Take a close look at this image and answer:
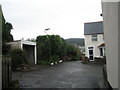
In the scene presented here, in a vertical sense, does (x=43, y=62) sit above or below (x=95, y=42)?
below

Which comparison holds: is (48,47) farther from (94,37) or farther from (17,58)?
(94,37)

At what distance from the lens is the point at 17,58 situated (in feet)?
52.4

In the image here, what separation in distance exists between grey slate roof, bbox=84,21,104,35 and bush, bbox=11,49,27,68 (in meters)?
14.3

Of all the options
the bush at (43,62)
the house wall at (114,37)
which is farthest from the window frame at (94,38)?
the house wall at (114,37)

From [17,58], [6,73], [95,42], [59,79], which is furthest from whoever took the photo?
[95,42]

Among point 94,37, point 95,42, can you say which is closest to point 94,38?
point 94,37

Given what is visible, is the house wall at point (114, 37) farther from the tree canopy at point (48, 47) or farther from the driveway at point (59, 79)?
the tree canopy at point (48, 47)

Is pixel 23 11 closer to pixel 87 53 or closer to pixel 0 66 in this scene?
pixel 0 66

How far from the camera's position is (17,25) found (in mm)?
25688

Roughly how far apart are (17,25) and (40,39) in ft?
16.3

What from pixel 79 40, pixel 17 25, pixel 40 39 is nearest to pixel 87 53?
pixel 40 39

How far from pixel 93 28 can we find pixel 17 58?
16.6 m

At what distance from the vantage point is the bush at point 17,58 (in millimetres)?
15828

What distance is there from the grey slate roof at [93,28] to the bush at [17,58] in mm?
14294
